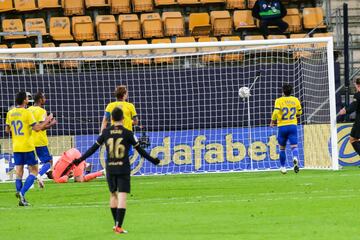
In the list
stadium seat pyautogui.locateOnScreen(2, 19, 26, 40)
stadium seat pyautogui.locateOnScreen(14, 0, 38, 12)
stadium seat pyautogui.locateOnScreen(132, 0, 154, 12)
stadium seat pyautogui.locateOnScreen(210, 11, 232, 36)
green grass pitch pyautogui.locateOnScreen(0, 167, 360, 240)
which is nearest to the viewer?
green grass pitch pyautogui.locateOnScreen(0, 167, 360, 240)

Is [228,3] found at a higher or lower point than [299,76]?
higher

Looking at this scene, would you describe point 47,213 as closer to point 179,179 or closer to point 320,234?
point 320,234

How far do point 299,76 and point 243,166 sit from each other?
2.91 meters

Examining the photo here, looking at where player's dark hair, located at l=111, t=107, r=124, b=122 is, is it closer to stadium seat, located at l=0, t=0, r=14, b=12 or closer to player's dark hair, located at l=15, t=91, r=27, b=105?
player's dark hair, located at l=15, t=91, r=27, b=105

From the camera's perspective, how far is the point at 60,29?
31.3 meters

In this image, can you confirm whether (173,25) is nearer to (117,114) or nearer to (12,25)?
(12,25)

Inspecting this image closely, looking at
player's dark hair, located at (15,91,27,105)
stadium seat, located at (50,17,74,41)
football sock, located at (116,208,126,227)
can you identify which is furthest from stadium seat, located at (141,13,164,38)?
football sock, located at (116,208,126,227)

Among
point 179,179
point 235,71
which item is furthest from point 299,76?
point 179,179

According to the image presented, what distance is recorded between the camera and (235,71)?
88.5 feet

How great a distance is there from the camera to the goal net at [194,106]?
25750mm

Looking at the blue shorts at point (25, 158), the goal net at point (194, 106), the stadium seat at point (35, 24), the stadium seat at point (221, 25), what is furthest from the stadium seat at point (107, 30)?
the blue shorts at point (25, 158)

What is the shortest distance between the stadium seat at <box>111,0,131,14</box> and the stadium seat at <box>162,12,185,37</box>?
1589mm

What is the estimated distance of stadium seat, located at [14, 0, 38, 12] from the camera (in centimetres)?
3197

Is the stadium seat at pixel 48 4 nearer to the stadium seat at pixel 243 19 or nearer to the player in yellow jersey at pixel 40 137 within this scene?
the stadium seat at pixel 243 19
